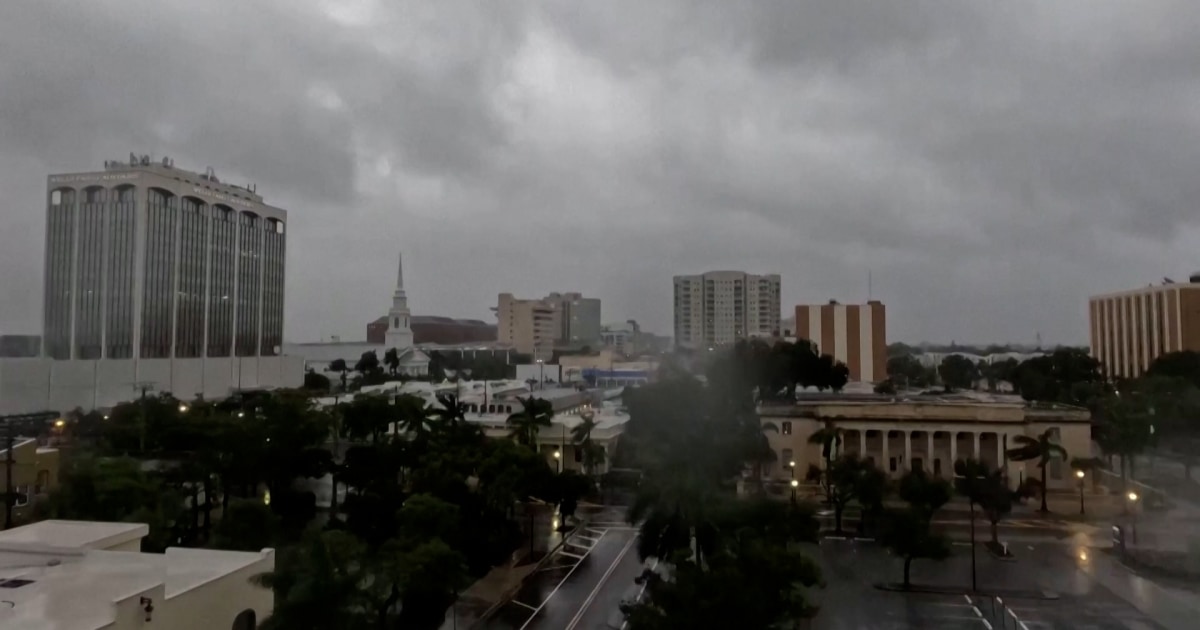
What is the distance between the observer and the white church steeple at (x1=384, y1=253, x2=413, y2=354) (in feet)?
114

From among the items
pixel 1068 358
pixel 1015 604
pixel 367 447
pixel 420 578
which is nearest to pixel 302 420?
pixel 367 447

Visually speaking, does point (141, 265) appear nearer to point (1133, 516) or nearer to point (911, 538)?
point (911, 538)

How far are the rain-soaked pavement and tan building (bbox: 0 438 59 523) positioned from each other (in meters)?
6.42

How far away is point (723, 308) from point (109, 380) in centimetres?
1492

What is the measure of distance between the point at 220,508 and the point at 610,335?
29.8 ft

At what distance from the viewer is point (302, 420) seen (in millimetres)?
11281

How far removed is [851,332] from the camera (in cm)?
2038

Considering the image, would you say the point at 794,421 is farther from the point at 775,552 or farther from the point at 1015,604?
the point at 775,552

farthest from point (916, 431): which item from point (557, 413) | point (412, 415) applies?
point (412, 415)

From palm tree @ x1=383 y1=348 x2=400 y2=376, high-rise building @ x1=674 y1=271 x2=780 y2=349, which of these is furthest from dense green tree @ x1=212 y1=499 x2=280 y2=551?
palm tree @ x1=383 y1=348 x2=400 y2=376

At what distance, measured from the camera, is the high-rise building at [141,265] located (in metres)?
21.0

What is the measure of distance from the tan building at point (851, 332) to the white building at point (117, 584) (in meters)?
16.3

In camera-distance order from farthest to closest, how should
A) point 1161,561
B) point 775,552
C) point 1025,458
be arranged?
point 1025,458, point 1161,561, point 775,552

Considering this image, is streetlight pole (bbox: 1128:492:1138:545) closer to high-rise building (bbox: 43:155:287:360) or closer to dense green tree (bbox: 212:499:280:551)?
dense green tree (bbox: 212:499:280:551)
